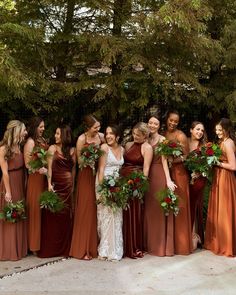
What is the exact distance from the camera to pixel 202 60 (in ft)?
25.8

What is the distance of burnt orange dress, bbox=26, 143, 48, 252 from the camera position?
20.8 feet

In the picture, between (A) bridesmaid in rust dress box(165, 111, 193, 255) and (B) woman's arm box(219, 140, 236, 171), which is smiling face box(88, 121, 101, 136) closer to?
(A) bridesmaid in rust dress box(165, 111, 193, 255)

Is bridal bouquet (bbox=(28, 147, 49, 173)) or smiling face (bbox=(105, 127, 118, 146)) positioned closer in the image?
bridal bouquet (bbox=(28, 147, 49, 173))

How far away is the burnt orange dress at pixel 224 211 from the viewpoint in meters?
6.53

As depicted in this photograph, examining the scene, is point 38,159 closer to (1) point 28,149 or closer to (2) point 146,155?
(1) point 28,149

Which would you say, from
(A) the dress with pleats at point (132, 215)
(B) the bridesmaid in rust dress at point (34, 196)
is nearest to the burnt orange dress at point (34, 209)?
(B) the bridesmaid in rust dress at point (34, 196)

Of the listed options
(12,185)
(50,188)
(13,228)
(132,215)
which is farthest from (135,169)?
(13,228)

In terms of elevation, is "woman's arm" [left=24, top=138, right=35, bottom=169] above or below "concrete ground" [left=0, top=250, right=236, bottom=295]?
above

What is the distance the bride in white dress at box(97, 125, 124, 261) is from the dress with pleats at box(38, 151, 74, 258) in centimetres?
52

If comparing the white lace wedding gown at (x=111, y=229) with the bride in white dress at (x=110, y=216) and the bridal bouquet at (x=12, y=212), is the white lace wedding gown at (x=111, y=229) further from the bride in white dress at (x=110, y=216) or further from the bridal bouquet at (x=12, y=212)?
the bridal bouquet at (x=12, y=212)

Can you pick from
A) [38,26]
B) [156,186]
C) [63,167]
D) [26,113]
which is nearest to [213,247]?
[156,186]

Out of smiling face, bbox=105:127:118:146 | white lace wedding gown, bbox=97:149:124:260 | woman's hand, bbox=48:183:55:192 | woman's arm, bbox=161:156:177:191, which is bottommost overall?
white lace wedding gown, bbox=97:149:124:260

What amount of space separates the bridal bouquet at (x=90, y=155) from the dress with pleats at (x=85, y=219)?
247 mm

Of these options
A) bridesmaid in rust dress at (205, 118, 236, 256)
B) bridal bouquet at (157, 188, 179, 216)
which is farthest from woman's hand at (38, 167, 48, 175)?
bridesmaid in rust dress at (205, 118, 236, 256)
